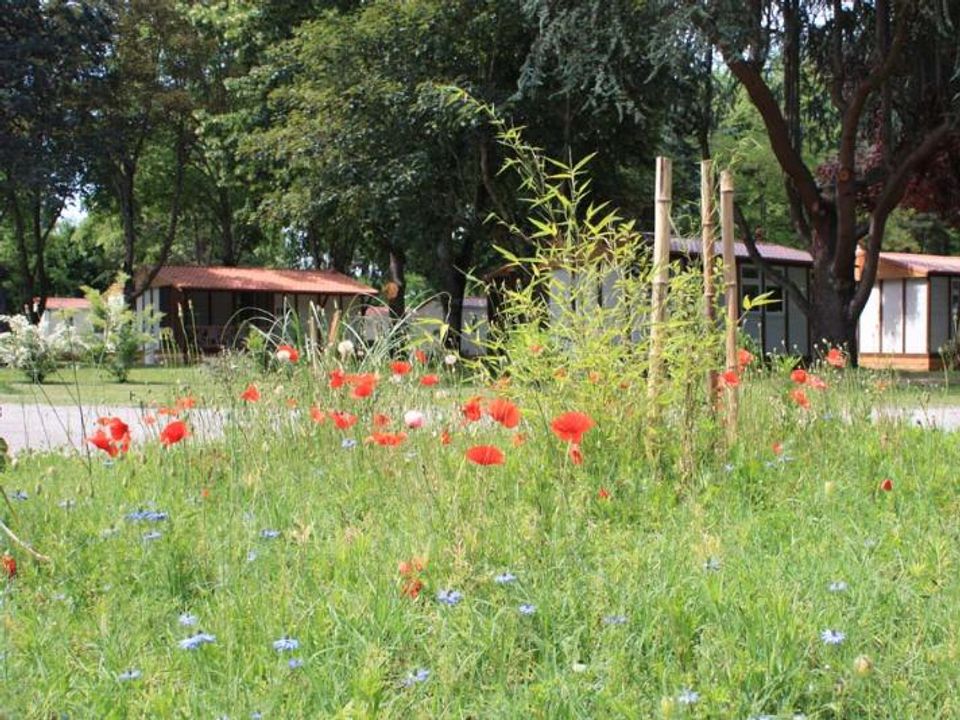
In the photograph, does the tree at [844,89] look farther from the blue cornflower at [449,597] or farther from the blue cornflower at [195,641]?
the blue cornflower at [195,641]

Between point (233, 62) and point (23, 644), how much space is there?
31766 millimetres

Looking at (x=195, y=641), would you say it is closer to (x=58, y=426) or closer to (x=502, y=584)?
(x=502, y=584)

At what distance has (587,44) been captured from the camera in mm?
15977

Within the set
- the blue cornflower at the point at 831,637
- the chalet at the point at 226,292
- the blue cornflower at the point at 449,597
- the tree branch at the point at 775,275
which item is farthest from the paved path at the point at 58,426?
the chalet at the point at 226,292

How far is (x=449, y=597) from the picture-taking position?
2408mm

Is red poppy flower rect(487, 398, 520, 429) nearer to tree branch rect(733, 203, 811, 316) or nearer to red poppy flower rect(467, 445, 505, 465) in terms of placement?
red poppy flower rect(467, 445, 505, 465)

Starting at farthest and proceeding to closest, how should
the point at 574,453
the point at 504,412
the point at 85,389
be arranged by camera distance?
the point at 85,389
the point at 574,453
the point at 504,412

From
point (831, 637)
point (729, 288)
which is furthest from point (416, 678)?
point (729, 288)

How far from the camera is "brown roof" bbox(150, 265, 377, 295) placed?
1396 inches

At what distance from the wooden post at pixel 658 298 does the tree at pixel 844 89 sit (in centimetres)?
990

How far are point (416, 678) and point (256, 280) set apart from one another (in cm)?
3586

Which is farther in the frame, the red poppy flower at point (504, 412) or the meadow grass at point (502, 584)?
the red poppy flower at point (504, 412)

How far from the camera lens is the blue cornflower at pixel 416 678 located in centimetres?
208

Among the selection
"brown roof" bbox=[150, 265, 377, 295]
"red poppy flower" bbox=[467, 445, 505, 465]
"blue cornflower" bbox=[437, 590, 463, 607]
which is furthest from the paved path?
"brown roof" bbox=[150, 265, 377, 295]
